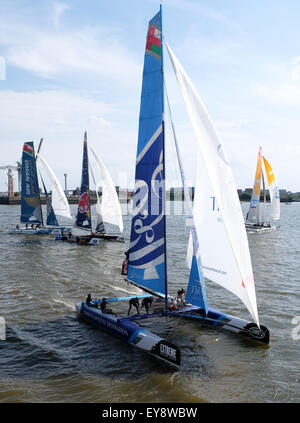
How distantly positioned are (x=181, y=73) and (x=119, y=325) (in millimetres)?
8363

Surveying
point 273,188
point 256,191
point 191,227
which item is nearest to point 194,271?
point 191,227

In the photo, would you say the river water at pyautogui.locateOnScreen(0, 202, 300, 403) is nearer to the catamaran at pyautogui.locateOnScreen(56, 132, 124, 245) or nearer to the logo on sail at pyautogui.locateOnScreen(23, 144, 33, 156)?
the catamaran at pyautogui.locateOnScreen(56, 132, 124, 245)

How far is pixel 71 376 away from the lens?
10.6 metres

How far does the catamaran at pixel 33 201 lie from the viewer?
38.1 metres

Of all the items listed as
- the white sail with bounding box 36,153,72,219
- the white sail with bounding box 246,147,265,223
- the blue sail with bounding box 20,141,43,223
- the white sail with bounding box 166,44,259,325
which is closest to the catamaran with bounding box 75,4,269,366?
the white sail with bounding box 166,44,259,325

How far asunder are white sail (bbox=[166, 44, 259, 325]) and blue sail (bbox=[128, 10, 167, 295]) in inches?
33.4

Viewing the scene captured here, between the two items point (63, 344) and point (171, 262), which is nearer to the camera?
point (63, 344)

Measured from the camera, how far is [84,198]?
36750mm

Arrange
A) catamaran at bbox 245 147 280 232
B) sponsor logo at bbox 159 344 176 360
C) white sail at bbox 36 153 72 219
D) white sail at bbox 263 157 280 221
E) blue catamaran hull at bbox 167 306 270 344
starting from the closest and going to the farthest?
sponsor logo at bbox 159 344 176 360, blue catamaran hull at bbox 167 306 270 344, white sail at bbox 36 153 72 219, catamaran at bbox 245 147 280 232, white sail at bbox 263 157 280 221

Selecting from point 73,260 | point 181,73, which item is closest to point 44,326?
point 181,73

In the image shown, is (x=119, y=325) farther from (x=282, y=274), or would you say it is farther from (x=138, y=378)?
(x=282, y=274)

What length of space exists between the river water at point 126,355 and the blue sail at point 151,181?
2.52m

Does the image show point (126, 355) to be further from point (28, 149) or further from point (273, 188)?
point (273, 188)

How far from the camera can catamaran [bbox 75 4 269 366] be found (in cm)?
1056
